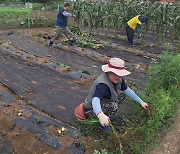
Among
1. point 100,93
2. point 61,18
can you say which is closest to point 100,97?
point 100,93

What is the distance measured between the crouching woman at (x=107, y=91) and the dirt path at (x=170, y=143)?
0.49m

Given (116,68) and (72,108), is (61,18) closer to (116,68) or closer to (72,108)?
(72,108)

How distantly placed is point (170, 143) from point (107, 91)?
1090mm

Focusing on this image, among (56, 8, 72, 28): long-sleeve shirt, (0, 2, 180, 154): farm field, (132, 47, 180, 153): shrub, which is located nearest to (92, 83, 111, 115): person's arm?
(0, 2, 180, 154): farm field

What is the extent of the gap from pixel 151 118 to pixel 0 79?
3.93m

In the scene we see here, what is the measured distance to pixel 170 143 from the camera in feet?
13.0

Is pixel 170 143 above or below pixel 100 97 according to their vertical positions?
below

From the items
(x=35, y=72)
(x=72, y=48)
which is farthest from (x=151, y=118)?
(x=72, y=48)

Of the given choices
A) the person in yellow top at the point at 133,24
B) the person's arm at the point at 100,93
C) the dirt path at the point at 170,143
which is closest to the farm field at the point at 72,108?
the dirt path at the point at 170,143

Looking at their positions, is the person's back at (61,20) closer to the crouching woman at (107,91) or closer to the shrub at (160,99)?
the shrub at (160,99)

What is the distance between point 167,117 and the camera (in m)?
4.33

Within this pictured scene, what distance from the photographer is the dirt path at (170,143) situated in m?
3.83

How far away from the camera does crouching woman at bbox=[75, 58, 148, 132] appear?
3784 mm

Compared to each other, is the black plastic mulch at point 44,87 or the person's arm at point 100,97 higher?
the person's arm at point 100,97
